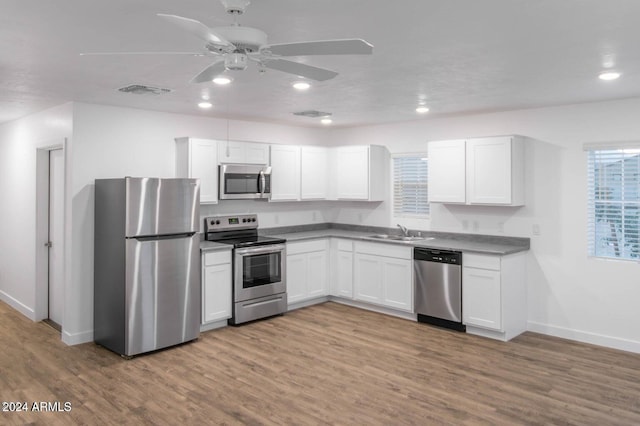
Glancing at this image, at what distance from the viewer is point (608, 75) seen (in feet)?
12.0

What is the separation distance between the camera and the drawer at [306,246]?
20.1ft

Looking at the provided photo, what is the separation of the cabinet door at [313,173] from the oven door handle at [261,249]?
107 cm

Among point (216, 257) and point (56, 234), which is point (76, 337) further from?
point (216, 257)

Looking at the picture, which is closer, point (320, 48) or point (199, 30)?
point (199, 30)

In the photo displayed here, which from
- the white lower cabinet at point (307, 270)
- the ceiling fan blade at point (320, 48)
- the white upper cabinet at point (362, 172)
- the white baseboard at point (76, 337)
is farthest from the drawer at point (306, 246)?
the ceiling fan blade at point (320, 48)

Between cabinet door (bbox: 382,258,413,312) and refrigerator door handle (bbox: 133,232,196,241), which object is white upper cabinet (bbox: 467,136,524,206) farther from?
refrigerator door handle (bbox: 133,232,196,241)

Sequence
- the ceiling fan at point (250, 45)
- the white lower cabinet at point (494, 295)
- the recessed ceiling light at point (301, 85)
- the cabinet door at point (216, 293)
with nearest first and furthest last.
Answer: the ceiling fan at point (250, 45)
the recessed ceiling light at point (301, 85)
the white lower cabinet at point (494, 295)
the cabinet door at point (216, 293)

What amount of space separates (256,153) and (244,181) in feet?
1.40

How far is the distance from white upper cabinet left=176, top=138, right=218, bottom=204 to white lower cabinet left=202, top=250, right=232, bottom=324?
2.39 ft

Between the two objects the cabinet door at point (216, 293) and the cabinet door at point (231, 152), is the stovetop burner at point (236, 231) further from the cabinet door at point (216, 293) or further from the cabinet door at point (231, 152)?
the cabinet door at point (231, 152)

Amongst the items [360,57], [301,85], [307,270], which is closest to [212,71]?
[360,57]

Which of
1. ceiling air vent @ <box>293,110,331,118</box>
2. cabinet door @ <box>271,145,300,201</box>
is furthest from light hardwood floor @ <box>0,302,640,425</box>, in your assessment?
ceiling air vent @ <box>293,110,331,118</box>

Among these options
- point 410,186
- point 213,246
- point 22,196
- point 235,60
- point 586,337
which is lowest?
point 586,337

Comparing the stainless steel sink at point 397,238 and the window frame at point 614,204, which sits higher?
the window frame at point 614,204
